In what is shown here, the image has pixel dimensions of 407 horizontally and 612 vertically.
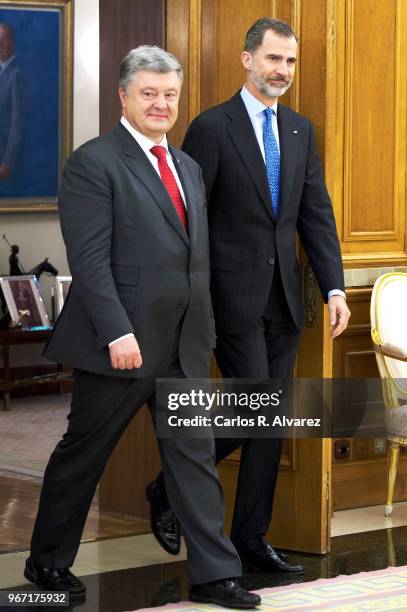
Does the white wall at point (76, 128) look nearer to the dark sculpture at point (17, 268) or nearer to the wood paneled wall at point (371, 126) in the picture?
the dark sculpture at point (17, 268)

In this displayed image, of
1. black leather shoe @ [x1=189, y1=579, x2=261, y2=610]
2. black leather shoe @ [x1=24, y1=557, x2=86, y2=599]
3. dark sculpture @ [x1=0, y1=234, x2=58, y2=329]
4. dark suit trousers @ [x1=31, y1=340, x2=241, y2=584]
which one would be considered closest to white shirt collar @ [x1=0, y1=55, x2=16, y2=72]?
dark sculpture @ [x1=0, y1=234, x2=58, y2=329]

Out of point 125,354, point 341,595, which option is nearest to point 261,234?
point 125,354

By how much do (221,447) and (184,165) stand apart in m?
1.01

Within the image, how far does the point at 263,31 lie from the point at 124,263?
39.7 inches

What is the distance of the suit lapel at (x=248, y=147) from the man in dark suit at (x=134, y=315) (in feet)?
1.21

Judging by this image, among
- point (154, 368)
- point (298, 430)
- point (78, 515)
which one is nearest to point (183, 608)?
point (78, 515)

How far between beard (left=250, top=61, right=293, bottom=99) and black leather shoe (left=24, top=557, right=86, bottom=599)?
5.46 ft

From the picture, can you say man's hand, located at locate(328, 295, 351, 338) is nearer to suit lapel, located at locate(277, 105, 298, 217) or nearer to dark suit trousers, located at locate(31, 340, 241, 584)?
suit lapel, located at locate(277, 105, 298, 217)

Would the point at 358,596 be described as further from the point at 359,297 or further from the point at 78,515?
the point at 359,297

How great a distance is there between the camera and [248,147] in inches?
175

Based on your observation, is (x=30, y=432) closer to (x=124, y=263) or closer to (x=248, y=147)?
(x=248, y=147)

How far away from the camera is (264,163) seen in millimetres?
4461

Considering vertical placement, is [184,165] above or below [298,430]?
above

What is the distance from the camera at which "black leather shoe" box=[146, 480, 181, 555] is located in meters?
4.47
